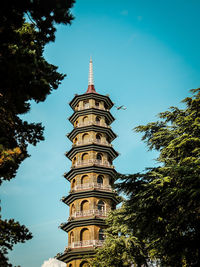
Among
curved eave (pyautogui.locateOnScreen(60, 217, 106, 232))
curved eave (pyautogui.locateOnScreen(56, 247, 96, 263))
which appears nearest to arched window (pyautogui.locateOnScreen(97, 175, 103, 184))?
curved eave (pyautogui.locateOnScreen(60, 217, 106, 232))

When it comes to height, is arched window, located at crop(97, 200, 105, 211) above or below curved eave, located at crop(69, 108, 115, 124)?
below

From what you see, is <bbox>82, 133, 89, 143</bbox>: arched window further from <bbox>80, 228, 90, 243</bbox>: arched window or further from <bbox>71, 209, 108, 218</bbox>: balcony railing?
<bbox>80, 228, 90, 243</bbox>: arched window

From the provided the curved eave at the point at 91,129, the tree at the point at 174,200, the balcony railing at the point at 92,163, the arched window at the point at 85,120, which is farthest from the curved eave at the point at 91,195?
the tree at the point at 174,200

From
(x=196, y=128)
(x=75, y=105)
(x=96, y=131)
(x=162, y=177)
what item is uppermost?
(x=75, y=105)

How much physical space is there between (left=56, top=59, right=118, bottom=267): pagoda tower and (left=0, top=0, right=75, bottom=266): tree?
12887mm

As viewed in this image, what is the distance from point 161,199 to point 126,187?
2351 millimetres

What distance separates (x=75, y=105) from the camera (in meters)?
35.3

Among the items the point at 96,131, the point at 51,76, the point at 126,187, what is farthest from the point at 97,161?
the point at 51,76

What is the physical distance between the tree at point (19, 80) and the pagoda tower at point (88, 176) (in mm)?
12887

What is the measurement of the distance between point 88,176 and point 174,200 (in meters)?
17.1

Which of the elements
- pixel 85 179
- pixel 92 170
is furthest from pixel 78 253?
pixel 92 170

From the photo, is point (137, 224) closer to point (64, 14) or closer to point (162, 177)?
point (162, 177)

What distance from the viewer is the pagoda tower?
24.8 metres

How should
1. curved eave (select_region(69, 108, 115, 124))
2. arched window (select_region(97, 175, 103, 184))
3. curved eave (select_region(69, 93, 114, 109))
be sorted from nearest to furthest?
arched window (select_region(97, 175, 103, 184)) → curved eave (select_region(69, 108, 115, 124)) → curved eave (select_region(69, 93, 114, 109))
